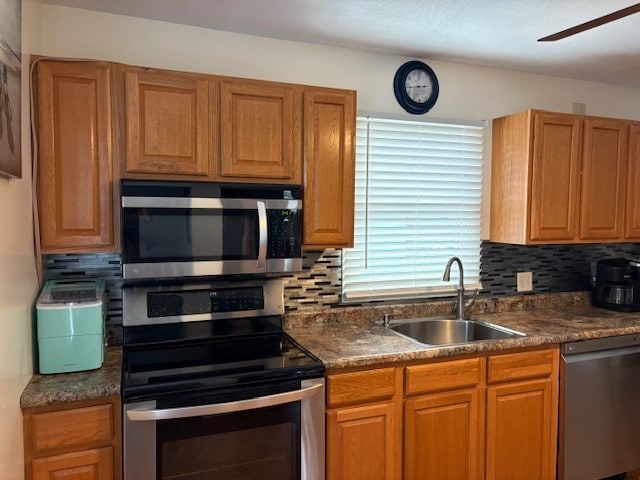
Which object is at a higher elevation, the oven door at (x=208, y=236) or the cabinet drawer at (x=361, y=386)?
the oven door at (x=208, y=236)

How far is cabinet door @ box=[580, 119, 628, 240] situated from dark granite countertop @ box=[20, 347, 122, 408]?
102 inches

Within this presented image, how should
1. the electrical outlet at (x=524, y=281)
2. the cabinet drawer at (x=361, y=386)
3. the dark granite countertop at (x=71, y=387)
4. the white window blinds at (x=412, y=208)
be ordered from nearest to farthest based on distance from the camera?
the dark granite countertop at (x=71, y=387), the cabinet drawer at (x=361, y=386), the white window blinds at (x=412, y=208), the electrical outlet at (x=524, y=281)

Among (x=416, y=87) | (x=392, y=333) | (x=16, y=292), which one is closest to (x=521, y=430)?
(x=392, y=333)

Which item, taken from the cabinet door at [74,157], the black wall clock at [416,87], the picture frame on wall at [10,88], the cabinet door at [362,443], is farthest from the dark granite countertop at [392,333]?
the black wall clock at [416,87]

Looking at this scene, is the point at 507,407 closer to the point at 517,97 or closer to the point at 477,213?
the point at 477,213

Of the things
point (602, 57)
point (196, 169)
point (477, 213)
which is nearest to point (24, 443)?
point (196, 169)

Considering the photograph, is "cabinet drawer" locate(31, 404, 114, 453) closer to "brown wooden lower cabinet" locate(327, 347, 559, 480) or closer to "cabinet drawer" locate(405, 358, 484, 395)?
"brown wooden lower cabinet" locate(327, 347, 559, 480)

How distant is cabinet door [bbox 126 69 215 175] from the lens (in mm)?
1885

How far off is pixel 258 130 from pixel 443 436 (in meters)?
1.61

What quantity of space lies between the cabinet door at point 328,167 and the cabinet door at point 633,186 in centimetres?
183

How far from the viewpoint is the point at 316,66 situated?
249cm

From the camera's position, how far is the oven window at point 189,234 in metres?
1.86

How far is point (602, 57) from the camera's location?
105 inches

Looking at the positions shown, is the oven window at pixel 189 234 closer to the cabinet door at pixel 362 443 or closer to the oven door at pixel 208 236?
the oven door at pixel 208 236
